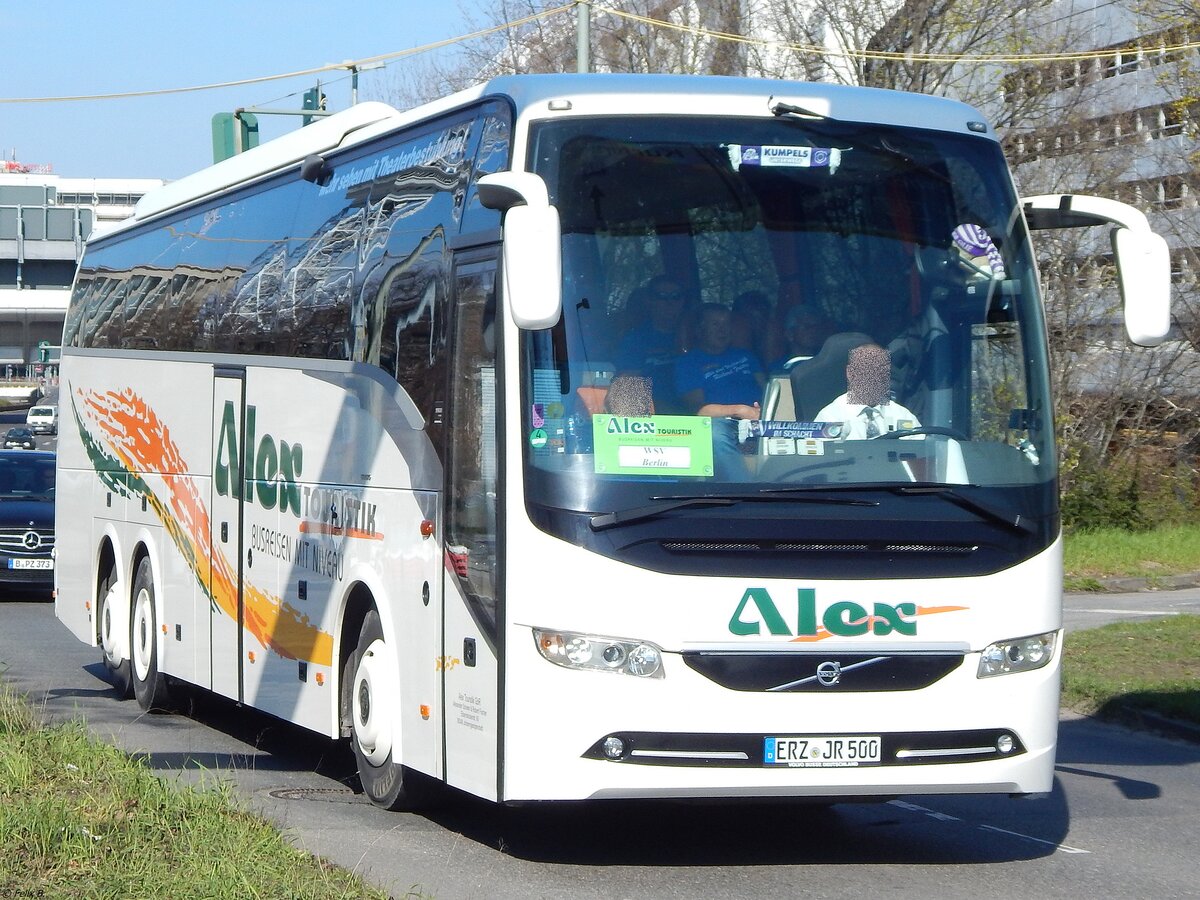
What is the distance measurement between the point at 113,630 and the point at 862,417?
839 centimetres

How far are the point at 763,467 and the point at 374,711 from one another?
2657 mm

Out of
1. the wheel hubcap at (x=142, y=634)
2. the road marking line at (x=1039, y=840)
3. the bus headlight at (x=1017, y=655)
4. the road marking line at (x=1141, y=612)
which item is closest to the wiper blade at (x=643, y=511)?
the bus headlight at (x=1017, y=655)

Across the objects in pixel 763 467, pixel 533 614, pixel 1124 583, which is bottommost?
pixel 1124 583

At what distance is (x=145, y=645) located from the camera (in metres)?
12.9

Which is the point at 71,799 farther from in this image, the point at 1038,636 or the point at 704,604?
the point at 1038,636

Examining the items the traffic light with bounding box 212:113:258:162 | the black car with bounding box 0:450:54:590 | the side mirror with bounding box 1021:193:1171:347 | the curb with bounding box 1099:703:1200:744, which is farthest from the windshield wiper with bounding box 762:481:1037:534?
the traffic light with bounding box 212:113:258:162

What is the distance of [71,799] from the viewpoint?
726 centimetres

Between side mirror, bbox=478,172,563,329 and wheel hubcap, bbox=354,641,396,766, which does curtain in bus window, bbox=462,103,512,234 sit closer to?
side mirror, bbox=478,172,563,329

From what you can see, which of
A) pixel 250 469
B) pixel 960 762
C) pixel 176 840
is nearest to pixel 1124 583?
pixel 250 469

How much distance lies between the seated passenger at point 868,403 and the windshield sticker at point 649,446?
0.53m

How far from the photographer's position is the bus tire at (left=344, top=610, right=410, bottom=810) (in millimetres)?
8266

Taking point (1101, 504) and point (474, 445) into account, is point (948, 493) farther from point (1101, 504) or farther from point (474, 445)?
point (1101, 504)

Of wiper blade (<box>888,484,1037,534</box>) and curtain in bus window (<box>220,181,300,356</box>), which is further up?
curtain in bus window (<box>220,181,300,356</box>)

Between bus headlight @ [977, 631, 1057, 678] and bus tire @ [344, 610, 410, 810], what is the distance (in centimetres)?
278
